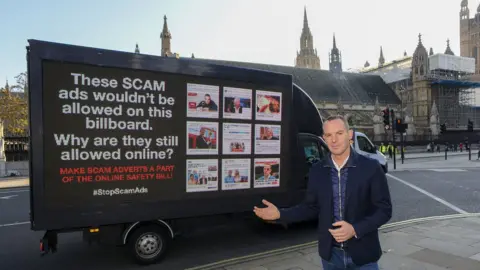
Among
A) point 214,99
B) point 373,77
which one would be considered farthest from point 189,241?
point 373,77

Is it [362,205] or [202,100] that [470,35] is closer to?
[202,100]

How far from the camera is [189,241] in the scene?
6.93 m

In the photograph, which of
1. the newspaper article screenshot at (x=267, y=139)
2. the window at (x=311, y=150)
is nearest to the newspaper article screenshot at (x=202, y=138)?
the newspaper article screenshot at (x=267, y=139)

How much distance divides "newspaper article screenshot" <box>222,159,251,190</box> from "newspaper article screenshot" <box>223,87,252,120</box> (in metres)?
0.79

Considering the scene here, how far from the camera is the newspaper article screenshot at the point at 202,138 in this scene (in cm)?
553

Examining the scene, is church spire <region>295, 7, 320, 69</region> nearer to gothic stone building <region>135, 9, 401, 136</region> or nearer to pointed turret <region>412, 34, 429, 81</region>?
gothic stone building <region>135, 9, 401, 136</region>

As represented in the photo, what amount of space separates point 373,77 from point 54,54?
77.8m

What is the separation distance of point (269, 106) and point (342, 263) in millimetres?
3928

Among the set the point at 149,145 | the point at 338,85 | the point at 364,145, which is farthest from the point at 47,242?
the point at 338,85

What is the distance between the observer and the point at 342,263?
8.56ft

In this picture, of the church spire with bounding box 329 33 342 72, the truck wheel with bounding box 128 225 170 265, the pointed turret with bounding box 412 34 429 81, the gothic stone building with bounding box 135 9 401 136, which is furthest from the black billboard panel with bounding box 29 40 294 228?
the church spire with bounding box 329 33 342 72

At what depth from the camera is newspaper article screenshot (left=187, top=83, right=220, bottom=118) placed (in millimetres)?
5520

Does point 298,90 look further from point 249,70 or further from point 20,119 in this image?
point 20,119

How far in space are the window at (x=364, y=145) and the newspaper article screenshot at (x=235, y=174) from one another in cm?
922
